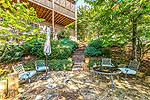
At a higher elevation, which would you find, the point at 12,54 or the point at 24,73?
the point at 12,54

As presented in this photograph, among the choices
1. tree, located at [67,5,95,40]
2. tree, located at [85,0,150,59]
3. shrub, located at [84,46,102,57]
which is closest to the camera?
tree, located at [85,0,150,59]

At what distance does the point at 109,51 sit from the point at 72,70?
11.2 feet

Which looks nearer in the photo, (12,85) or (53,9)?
(12,85)

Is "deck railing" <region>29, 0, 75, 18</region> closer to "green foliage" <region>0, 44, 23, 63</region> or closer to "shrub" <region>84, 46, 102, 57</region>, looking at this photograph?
"green foliage" <region>0, 44, 23, 63</region>

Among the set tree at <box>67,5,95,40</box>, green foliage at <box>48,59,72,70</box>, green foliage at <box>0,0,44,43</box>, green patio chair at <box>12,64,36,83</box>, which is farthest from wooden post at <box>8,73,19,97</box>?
tree at <box>67,5,95,40</box>

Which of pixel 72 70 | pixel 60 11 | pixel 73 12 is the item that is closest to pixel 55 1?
pixel 60 11

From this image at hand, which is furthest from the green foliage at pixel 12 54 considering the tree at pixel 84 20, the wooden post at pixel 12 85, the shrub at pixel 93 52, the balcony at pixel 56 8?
the tree at pixel 84 20

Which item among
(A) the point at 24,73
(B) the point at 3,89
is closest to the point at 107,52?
(A) the point at 24,73

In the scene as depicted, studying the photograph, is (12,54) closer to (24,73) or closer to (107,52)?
(24,73)

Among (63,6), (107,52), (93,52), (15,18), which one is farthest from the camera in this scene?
(63,6)

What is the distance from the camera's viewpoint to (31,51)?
16.3 feet

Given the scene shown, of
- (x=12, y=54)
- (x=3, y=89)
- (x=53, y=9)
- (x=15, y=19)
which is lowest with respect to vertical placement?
(x=3, y=89)

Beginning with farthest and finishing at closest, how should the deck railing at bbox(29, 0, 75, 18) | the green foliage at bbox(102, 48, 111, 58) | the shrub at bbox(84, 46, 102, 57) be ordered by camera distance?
the deck railing at bbox(29, 0, 75, 18) < the shrub at bbox(84, 46, 102, 57) < the green foliage at bbox(102, 48, 111, 58)

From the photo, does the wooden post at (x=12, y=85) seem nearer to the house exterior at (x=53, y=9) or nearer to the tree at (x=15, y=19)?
the tree at (x=15, y=19)
